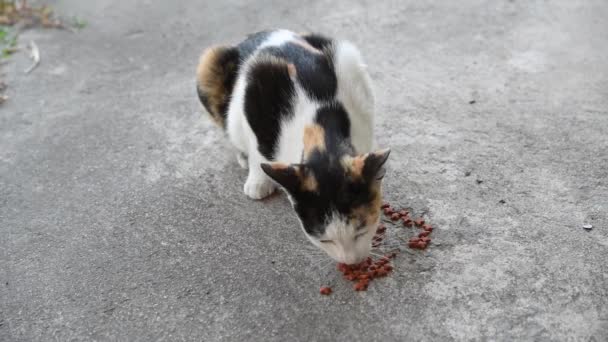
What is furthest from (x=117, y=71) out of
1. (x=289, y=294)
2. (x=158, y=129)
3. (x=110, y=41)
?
(x=289, y=294)

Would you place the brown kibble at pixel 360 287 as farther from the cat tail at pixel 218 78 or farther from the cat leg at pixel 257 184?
the cat tail at pixel 218 78

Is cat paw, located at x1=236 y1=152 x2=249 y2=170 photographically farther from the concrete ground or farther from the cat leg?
the cat leg

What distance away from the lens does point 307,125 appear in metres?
2.46

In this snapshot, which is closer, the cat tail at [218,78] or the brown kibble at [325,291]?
the brown kibble at [325,291]

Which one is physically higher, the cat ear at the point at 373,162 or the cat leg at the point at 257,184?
the cat ear at the point at 373,162

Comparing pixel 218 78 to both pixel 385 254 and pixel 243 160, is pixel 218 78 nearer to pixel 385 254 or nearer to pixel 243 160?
pixel 243 160

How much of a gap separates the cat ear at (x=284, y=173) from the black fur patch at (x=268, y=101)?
494mm

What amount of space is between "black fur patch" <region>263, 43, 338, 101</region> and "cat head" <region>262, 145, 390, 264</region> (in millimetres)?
417

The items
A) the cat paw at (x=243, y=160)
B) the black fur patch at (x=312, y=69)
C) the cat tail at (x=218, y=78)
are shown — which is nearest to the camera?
the black fur patch at (x=312, y=69)

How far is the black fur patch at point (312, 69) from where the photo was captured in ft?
8.47

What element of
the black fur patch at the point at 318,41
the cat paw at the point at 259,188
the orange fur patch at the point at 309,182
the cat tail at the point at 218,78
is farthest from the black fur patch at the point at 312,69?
the cat paw at the point at 259,188

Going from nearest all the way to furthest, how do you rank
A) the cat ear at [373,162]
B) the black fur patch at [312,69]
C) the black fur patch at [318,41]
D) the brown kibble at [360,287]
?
the cat ear at [373,162], the brown kibble at [360,287], the black fur patch at [312,69], the black fur patch at [318,41]

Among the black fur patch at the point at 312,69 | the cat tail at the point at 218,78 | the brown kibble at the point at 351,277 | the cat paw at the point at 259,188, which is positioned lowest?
the cat paw at the point at 259,188

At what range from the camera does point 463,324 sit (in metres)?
2.27
